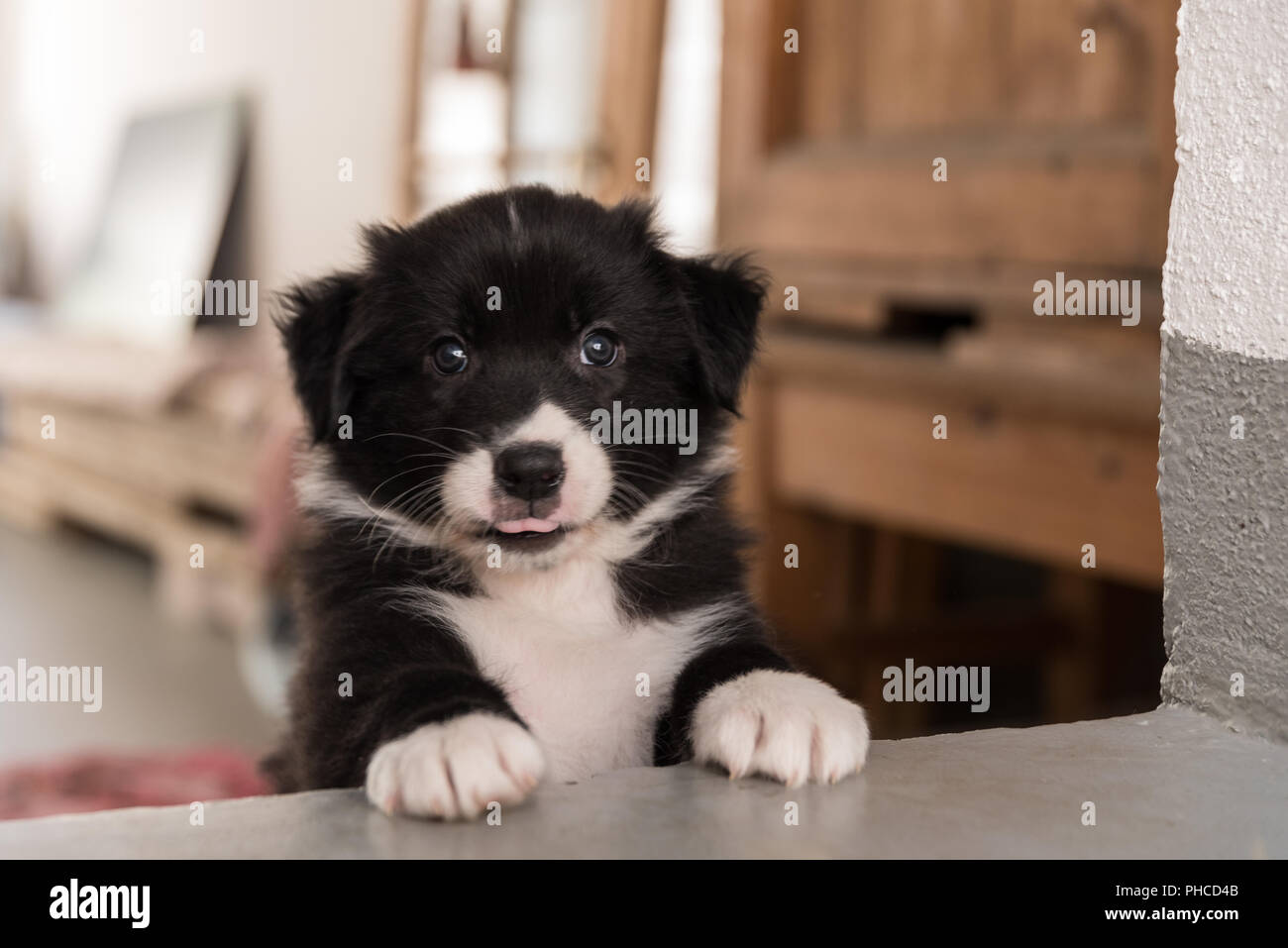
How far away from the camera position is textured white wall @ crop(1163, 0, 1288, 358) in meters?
1.67

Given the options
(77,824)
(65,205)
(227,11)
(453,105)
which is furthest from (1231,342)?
(65,205)

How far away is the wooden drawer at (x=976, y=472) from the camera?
352 centimetres

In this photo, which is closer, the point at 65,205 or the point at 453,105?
the point at 453,105

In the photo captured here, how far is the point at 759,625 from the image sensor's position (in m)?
2.18

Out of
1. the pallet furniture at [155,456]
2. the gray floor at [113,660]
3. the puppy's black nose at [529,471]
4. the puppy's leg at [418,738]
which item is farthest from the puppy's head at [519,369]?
the pallet furniture at [155,456]

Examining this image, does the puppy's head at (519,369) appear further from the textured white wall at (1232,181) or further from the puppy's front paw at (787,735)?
the textured white wall at (1232,181)

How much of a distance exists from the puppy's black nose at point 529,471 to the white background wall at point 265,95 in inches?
240

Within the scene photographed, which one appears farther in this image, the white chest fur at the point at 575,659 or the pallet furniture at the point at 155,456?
the pallet furniture at the point at 155,456

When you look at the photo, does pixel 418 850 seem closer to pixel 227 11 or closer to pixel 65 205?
pixel 227 11

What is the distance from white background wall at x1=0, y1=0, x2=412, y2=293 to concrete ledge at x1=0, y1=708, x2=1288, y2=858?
6533 millimetres

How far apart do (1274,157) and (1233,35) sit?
169 mm

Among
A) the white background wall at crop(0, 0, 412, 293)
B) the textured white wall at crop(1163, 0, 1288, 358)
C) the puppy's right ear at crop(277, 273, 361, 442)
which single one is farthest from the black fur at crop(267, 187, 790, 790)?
the white background wall at crop(0, 0, 412, 293)
